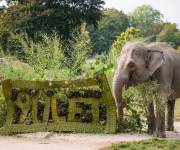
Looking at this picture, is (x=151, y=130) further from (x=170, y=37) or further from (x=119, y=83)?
(x=170, y=37)

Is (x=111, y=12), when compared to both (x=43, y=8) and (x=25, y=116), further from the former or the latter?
(x=25, y=116)

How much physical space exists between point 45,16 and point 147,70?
2071 cm

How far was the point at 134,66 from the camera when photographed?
272 inches

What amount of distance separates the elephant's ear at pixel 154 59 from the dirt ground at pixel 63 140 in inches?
52.0

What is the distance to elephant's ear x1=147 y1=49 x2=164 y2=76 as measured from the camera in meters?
7.11

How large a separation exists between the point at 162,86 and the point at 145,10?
2851 inches

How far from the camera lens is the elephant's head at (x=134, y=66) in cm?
673

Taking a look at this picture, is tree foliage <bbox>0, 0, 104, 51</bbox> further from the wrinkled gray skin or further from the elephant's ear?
the elephant's ear

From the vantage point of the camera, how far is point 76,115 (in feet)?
26.3

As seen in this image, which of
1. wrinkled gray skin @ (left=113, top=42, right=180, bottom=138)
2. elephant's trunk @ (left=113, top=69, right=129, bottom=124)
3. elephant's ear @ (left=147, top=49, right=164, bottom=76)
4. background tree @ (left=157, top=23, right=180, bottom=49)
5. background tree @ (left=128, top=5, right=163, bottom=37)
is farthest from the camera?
background tree @ (left=128, top=5, right=163, bottom=37)

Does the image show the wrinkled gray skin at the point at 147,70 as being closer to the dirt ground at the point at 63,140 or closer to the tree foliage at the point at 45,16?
the dirt ground at the point at 63,140

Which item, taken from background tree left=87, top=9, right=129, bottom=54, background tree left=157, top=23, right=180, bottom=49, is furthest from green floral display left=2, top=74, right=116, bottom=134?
background tree left=157, top=23, right=180, bottom=49

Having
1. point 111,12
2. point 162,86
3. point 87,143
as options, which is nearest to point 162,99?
point 162,86

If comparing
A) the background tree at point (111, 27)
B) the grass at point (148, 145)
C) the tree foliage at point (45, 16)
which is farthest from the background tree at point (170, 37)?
the grass at point (148, 145)
